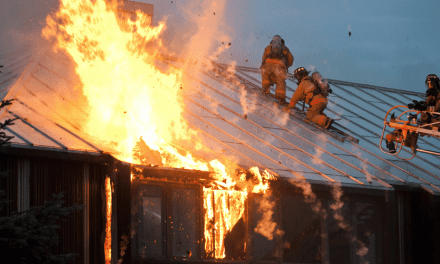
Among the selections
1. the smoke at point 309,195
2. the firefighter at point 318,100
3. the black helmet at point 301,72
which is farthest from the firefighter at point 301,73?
the smoke at point 309,195

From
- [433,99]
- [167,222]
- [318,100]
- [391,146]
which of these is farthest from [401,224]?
[167,222]

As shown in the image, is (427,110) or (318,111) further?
(318,111)

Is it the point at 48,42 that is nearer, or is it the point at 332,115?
the point at 48,42

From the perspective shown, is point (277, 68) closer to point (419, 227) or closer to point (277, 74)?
point (277, 74)

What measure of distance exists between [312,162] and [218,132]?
231 centimetres

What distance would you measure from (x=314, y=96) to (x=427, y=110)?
4006 millimetres

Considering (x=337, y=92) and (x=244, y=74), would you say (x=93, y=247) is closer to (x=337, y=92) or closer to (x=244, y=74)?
(x=244, y=74)

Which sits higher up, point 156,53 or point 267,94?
point 156,53

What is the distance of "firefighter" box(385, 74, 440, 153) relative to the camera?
41.8 feet

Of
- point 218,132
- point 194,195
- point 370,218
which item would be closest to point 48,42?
point 218,132

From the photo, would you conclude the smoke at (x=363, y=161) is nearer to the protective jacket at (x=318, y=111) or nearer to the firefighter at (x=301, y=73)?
the protective jacket at (x=318, y=111)

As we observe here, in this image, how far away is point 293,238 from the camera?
11836 mm

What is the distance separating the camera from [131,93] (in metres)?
12.7

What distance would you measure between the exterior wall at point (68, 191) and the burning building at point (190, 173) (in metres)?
0.02
